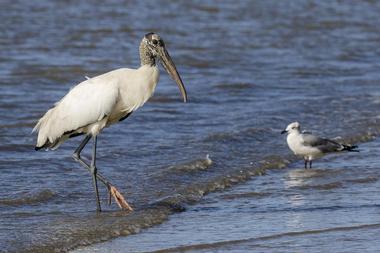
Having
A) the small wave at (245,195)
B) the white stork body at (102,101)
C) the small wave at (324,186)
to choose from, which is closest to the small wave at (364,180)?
the small wave at (324,186)

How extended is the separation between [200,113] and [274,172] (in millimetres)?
3282

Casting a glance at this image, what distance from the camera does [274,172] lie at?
34.2 feet

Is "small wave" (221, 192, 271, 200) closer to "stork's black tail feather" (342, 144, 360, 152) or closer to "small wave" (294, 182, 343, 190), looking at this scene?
"small wave" (294, 182, 343, 190)

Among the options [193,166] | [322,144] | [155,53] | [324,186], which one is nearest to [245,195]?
[324,186]

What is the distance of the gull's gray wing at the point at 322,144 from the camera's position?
10805 mm

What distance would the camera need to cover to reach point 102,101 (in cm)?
880

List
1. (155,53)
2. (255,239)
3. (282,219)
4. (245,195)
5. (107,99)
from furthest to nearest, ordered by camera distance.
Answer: (245,195) < (155,53) < (107,99) < (282,219) < (255,239)

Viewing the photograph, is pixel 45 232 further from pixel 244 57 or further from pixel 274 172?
pixel 244 57

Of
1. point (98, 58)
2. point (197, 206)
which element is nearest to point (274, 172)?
point (197, 206)

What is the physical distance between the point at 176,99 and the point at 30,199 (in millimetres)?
5914

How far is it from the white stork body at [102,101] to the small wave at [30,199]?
1.47ft

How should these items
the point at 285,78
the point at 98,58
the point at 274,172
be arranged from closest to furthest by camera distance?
the point at 274,172 < the point at 285,78 < the point at 98,58

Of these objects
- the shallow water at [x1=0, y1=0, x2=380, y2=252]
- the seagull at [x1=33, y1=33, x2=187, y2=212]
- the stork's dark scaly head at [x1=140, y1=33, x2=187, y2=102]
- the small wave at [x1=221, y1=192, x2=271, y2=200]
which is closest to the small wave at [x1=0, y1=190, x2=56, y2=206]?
the shallow water at [x1=0, y1=0, x2=380, y2=252]

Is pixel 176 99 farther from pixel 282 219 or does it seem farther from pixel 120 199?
pixel 282 219
